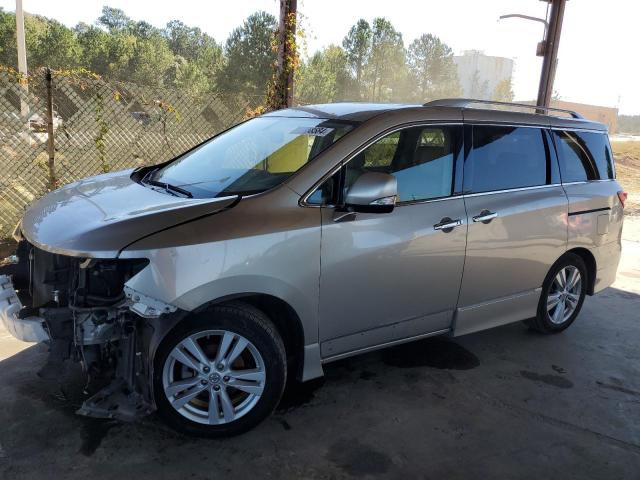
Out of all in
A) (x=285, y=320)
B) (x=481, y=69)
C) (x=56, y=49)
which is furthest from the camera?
(x=481, y=69)

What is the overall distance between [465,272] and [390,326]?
26.4 inches

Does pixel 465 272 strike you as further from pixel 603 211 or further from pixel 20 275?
pixel 20 275

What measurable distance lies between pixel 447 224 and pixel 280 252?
1211 mm

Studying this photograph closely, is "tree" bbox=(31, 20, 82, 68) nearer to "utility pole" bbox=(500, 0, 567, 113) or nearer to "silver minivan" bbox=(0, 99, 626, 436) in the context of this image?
"utility pole" bbox=(500, 0, 567, 113)

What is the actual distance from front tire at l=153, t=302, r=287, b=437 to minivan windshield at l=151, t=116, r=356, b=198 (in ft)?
2.40

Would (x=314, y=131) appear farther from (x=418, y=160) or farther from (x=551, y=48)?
(x=551, y=48)

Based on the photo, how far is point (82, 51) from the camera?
71438 mm

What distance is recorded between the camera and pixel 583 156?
4.47m

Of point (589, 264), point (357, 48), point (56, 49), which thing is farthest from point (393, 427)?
point (56, 49)

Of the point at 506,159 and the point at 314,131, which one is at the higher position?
the point at 314,131

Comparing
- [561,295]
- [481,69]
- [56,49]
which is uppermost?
[481,69]

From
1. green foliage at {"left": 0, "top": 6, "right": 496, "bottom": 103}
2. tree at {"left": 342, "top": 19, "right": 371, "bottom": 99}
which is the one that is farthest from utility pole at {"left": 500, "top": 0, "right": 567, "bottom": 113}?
tree at {"left": 342, "top": 19, "right": 371, "bottom": 99}

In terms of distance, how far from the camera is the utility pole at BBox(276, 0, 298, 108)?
704 cm

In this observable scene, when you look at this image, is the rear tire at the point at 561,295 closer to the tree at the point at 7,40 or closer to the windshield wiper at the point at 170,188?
the windshield wiper at the point at 170,188
